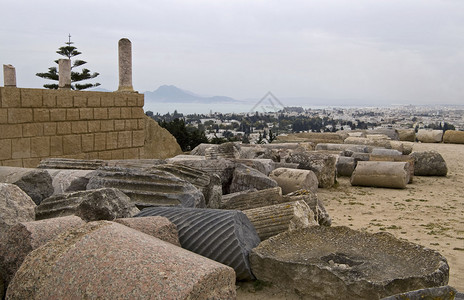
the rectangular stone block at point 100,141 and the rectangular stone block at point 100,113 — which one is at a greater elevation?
the rectangular stone block at point 100,113

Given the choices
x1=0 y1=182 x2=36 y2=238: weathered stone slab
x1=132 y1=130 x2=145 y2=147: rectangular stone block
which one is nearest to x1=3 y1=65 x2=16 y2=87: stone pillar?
x1=132 y1=130 x2=145 y2=147: rectangular stone block

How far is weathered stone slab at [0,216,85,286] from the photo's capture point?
9.61 feet

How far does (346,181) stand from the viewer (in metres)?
11.5

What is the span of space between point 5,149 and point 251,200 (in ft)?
17.7

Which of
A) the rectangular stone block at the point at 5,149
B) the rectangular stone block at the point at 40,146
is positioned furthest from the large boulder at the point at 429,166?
the rectangular stone block at the point at 5,149

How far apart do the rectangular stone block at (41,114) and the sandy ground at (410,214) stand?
6262 millimetres

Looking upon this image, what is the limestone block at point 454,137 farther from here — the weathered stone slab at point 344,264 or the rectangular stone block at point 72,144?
Answer: the weathered stone slab at point 344,264

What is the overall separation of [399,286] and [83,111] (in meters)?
8.26

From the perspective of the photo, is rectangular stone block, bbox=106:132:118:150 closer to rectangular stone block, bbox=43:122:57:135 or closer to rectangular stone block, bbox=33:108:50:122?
rectangular stone block, bbox=43:122:57:135

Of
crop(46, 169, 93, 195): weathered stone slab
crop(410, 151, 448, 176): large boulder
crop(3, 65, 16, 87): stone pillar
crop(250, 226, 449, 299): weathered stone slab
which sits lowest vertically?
crop(410, 151, 448, 176): large boulder

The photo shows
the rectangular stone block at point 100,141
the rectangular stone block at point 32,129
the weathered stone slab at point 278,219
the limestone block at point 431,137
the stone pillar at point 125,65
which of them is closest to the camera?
the weathered stone slab at point 278,219

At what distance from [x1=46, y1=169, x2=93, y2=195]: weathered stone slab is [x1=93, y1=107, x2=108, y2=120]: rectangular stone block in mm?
4059

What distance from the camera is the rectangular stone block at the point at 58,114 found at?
9.02 m

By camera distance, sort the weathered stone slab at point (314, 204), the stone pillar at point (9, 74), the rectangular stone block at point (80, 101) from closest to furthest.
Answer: the weathered stone slab at point (314, 204)
the rectangular stone block at point (80, 101)
the stone pillar at point (9, 74)
